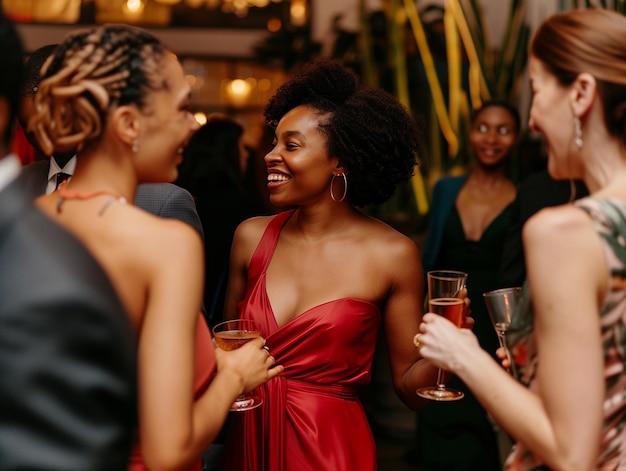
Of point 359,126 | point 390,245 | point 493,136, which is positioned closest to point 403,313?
point 390,245

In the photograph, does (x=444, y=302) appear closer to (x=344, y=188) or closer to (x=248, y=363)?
(x=248, y=363)

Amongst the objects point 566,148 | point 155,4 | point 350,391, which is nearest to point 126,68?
point 566,148

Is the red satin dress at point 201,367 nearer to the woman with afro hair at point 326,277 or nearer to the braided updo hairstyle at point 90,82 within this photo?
the braided updo hairstyle at point 90,82

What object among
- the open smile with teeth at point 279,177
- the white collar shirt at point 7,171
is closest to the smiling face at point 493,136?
the open smile with teeth at point 279,177

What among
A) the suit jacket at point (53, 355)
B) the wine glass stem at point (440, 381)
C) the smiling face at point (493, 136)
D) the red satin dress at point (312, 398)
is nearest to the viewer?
the suit jacket at point (53, 355)

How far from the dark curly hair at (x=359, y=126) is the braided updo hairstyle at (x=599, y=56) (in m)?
1.06

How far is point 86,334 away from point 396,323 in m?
1.62

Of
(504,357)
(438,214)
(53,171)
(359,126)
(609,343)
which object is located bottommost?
(438,214)

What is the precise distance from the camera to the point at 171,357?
1479 mm

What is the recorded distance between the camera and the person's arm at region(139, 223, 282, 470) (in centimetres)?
147

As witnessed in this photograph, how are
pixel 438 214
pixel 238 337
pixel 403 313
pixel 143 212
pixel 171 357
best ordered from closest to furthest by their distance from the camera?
pixel 171 357 < pixel 143 212 < pixel 238 337 < pixel 403 313 < pixel 438 214

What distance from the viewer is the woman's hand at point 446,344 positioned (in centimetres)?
171

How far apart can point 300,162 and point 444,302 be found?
731mm

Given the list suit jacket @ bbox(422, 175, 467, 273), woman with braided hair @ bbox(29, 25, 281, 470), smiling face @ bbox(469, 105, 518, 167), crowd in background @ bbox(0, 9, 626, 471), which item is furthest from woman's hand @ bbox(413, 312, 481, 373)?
smiling face @ bbox(469, 105, 518, 167)
